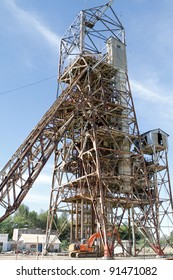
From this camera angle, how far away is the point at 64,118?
1154 inches

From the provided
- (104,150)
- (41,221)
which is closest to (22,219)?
(41,221)

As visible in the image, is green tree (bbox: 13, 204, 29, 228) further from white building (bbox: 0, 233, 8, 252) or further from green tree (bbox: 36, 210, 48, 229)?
white building (bbox: 0, 233, 8, 252)

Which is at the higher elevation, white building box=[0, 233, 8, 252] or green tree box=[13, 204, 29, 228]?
green tree box=[13, 204, 29, 228]

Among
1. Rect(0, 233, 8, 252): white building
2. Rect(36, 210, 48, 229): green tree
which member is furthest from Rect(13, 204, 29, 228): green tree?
Rect(0, 233, 8, 252): white building

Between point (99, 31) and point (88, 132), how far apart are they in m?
12.8

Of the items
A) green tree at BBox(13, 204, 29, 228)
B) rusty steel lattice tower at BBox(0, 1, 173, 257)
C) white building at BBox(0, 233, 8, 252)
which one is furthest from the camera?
green tree at BBox(13, 204, 29, 228)

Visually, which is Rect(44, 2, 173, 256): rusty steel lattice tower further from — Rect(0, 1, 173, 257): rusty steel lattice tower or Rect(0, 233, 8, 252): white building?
Rect(0, 233, 8, 252): white building

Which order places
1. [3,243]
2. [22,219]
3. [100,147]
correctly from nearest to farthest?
1. [100,147]
2. [3,243]
3. [22,219]

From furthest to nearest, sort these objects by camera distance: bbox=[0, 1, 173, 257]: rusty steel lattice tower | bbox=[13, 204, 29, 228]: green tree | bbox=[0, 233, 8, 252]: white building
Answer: bbox=[13, 204, 29, 228]: green tree
bbox=[0, 233, 8, 252]: white building
bbox=[0, 1, 173, 257]: rusty steel lattice tower

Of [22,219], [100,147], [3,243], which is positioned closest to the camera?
[100,147]

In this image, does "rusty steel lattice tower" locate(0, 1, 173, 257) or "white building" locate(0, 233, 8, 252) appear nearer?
"rusty steel lattice tower" locate(0, 1, 173, 257)

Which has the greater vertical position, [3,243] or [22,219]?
[22,219]

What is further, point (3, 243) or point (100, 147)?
point (3, 243)

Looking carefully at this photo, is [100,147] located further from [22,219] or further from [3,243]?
[22,219]
